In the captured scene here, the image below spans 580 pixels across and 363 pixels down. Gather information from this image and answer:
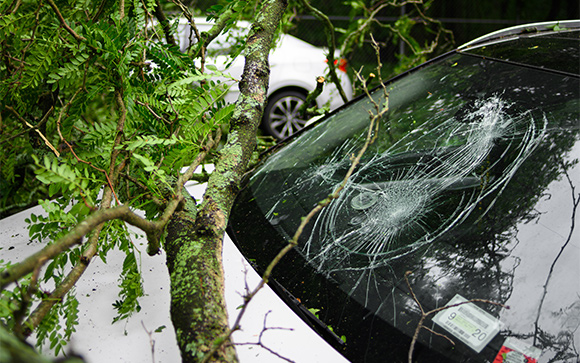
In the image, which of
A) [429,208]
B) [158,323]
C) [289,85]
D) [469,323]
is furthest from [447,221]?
[289,85]

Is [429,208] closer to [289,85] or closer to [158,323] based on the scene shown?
[158,323]

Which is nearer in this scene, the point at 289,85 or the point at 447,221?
the point at 447,221

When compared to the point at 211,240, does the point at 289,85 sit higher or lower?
higher

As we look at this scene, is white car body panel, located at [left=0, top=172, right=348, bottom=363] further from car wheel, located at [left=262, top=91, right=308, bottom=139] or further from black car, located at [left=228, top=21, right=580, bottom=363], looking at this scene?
car wheel, located at [left=262, top=91, right=308, bottom=139]

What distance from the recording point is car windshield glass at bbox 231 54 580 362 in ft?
3.75

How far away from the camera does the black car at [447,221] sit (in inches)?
42.8

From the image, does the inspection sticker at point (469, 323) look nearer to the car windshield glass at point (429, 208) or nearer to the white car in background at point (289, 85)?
the car windshield glass at point (429, 208)

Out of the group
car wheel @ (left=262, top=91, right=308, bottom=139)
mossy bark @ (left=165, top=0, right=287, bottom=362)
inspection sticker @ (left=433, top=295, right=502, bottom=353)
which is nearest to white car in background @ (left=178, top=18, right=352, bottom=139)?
car wheel @ (left=262, top=91, right=308, bottom=139)

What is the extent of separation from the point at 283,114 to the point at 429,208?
4.32 metres

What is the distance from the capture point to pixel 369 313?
1181mm

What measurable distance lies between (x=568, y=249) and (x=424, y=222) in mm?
344

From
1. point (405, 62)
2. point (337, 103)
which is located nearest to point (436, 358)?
point (405, 62)

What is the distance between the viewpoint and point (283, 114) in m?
5.56

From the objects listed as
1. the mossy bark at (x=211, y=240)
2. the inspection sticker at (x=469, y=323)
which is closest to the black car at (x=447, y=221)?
the inspection sticker at (x=469, y=323)
